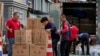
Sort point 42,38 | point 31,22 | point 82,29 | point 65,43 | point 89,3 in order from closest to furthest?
point 42,38, point 31,22, point 65,43, point 89,3, point 82,29

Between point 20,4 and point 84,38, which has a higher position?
point 20,4

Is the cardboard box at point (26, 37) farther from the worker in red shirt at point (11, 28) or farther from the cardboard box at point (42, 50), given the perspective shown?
the worker in red shirt at point (11, 28)

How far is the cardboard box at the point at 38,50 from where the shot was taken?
12328 mm

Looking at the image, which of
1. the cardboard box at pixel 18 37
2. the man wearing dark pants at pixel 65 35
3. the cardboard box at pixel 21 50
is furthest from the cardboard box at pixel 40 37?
the man wearing dark pants at pixel 65 35

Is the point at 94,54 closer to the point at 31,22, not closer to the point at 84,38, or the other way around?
the point at 31,22

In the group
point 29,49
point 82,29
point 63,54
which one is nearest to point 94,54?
point 63,54

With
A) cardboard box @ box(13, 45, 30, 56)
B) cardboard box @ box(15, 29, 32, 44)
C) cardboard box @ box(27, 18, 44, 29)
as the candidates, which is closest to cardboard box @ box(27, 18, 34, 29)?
cardboard box @ box(27, 18, 44, 29)

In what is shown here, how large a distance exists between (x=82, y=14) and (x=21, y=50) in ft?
56.8

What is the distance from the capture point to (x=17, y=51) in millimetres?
12648

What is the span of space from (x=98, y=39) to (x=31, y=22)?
Answer: 16.9 ft

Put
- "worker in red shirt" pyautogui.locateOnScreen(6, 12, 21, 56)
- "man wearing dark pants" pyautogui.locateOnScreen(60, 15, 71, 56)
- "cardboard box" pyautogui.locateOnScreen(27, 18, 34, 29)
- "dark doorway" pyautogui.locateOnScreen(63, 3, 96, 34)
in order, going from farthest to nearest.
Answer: "dark doorway" pyautogui.locateOnScreen(63, 3, 96, 34) → "man wearing dark pants" pyautogui.locateOnScreen(60, 15, 71, 56) → "worker in red shirt" pyautogui.locateOnScreen(6, 12, 21, 56) → "cardboard box" pyautogui.locateOnScreen(27, 18, 34, 29)

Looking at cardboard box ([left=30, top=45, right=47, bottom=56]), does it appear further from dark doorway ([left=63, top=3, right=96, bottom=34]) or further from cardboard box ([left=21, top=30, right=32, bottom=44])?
dark doorway ([left=63, top=3, right=96, bottom=34])

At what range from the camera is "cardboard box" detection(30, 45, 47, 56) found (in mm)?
12328

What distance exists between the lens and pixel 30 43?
500 inches
